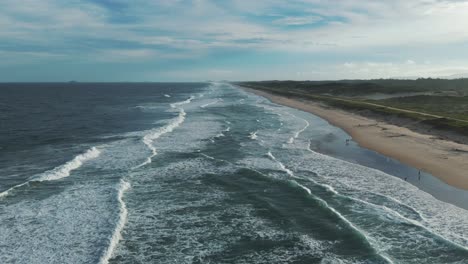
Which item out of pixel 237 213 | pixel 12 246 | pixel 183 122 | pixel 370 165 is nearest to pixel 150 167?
pixel 237 213

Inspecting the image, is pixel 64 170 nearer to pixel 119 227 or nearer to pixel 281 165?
pixel 119 227

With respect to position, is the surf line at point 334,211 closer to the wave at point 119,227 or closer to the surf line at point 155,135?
the wave at point 119,227

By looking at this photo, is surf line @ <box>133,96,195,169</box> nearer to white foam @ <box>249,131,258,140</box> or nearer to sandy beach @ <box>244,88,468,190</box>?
white foam @ <box>249,131,258,140</box>

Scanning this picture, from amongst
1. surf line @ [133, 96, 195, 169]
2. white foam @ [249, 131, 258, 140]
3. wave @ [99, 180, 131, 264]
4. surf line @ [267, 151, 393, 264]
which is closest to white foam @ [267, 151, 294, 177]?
surf line @ [267, 151, 393, 264]

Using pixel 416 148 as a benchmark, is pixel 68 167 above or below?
below

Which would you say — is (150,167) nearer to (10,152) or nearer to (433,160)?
(10,152)

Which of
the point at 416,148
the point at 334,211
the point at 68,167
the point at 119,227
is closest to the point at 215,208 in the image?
the point at 119,227

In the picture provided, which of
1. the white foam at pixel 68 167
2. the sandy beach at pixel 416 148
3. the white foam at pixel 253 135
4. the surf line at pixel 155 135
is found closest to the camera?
the white foam at pixel 68 167

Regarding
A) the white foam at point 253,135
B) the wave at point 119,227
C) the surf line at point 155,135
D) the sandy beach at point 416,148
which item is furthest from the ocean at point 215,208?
the white foam at point 253,135
